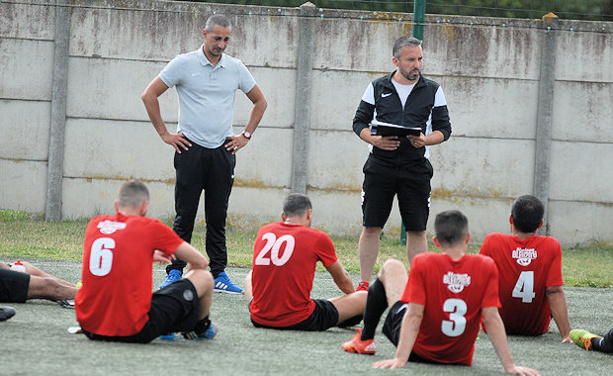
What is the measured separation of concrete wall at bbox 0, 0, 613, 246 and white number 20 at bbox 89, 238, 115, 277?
665cm

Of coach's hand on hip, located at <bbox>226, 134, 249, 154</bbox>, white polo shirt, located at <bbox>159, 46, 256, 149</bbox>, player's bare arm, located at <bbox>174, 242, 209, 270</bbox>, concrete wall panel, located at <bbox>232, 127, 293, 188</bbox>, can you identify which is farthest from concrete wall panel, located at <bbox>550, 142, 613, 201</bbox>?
player's bare arm, located at <bbox>174, 242, 209, 270</bbox>

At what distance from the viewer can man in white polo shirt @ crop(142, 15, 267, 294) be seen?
270 inches

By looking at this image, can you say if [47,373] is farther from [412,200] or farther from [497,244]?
[412,200]

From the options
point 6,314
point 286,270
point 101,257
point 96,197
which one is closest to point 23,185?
point 96,197

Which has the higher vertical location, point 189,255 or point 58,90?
point 58,90

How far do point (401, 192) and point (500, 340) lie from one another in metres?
2.58

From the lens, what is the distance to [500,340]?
14.3ft

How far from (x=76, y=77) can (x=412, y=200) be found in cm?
586

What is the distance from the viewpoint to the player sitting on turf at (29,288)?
5801mm

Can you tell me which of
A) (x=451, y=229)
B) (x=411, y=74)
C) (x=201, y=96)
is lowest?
(x=451, y=229)

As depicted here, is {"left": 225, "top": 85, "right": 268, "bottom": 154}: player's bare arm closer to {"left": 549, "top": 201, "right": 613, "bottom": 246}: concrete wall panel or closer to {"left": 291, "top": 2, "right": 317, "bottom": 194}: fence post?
{"left": 291, "top": 2, "right": 317, "bottom": 194}: fence post

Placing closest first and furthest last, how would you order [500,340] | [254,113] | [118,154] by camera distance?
[500,340] < [254,113] < [118,154]

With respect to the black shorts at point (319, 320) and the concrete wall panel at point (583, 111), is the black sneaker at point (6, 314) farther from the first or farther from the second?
the concrete wall panel at point (583, 111)

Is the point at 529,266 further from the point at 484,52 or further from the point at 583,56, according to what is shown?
the point at 583,56
